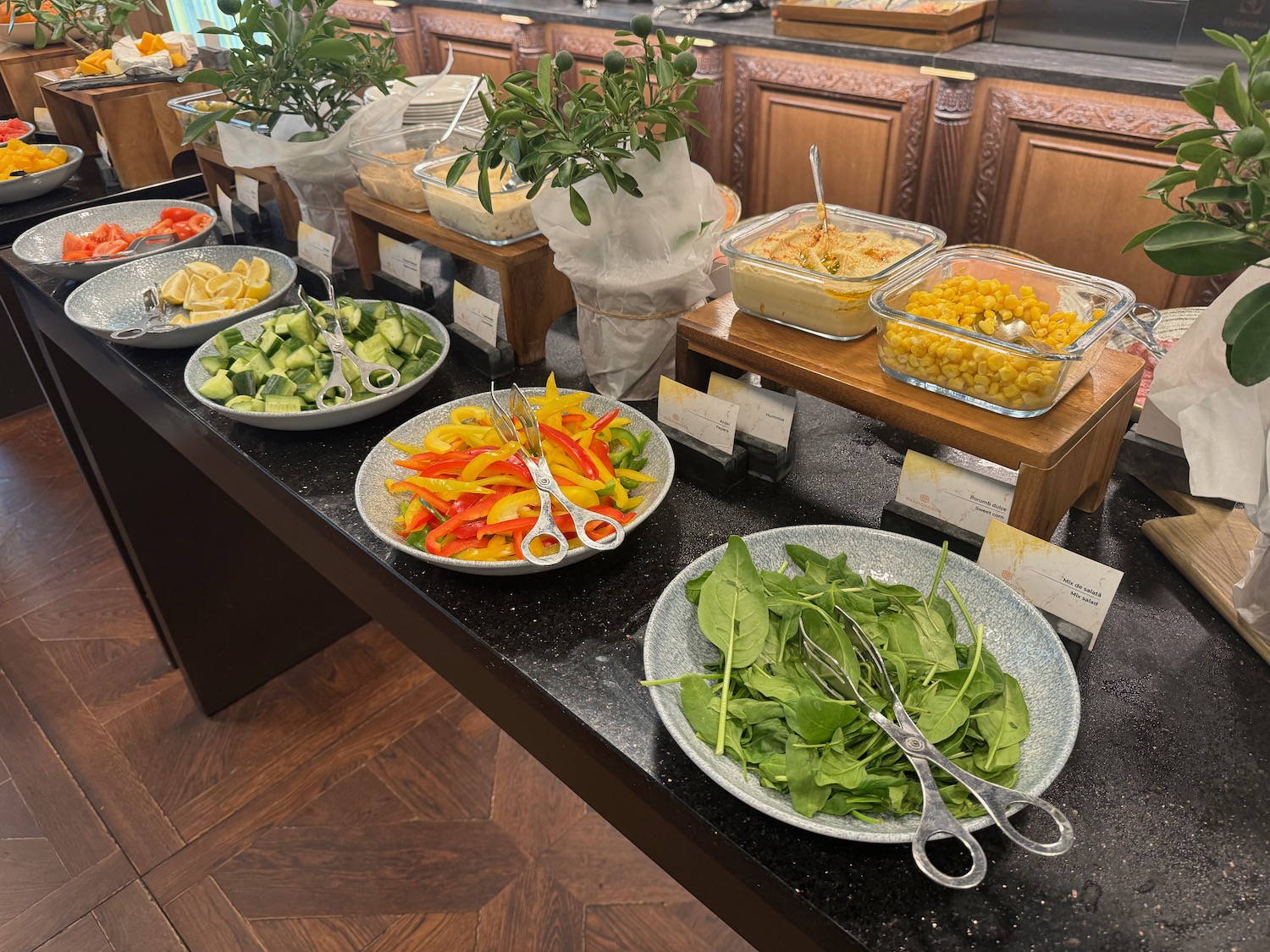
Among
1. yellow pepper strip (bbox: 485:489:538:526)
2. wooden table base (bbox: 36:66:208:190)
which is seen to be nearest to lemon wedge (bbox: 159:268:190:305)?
wooden table base (bbox: 36:66:208:190)

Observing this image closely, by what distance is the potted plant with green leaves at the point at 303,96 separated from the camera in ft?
4.43

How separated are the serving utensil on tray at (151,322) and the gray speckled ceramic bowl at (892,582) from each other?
0.95 meters

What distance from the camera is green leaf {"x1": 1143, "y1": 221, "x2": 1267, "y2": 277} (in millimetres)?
596

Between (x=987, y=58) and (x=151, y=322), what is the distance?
2325 millimetres

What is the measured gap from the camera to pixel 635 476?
0.94 m

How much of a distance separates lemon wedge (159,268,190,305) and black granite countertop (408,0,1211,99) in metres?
2.11

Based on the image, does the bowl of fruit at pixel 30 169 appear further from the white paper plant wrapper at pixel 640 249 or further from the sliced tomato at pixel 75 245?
the white paper plant wrapper at pixel 640 249

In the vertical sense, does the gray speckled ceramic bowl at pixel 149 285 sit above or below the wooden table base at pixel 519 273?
below

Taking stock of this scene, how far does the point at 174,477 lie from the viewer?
1732 mm

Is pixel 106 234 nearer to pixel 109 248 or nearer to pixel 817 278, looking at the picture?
pixel 109 248

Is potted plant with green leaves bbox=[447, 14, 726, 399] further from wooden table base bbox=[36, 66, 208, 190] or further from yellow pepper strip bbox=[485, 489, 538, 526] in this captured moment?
wooden table base bbox=[36, 66, 208, 190]

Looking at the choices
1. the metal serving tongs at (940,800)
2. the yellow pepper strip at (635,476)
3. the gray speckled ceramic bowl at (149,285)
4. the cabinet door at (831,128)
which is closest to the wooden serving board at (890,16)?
the cabinet door at (831,128)

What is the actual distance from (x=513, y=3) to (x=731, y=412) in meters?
3.34

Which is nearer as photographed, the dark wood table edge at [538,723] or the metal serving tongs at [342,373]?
the dark wood table edge at [538,723]
